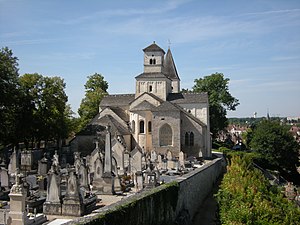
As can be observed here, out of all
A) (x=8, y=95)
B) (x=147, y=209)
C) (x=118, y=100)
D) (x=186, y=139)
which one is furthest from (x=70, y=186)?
(x=118, y=100)

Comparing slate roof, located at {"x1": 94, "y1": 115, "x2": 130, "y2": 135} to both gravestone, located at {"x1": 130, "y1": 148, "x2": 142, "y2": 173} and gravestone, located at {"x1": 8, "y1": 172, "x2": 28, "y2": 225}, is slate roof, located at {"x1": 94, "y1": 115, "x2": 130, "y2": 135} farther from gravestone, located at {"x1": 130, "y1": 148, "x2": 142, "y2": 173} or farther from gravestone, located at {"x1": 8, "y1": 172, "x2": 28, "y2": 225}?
gravestone, located at {"x1": 8, "y1": 172, "x2": 28, "y2": 225}

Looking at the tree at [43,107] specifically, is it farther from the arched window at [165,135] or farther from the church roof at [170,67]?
the church roof at [170,67]

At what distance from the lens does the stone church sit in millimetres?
38531

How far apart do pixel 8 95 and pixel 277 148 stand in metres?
32.7

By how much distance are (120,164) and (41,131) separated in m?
13.4

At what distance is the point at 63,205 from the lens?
46.0ft

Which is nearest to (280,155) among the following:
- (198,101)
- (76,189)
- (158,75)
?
(198,101)

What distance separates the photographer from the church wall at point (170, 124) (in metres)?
38.1

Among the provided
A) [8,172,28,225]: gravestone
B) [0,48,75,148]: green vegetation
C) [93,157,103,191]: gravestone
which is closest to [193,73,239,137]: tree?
[0,48,75,148]: green vegetation

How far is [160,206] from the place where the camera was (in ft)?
44.9

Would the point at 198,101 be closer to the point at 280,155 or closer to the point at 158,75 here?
the point at 158,75

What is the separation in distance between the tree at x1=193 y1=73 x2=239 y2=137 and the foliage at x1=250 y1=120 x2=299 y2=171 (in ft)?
27.1

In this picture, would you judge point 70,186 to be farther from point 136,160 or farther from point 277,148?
point 277,148

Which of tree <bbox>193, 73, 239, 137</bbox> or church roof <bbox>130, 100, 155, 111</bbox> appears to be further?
tree <bbox>193, 73, 239, 137</bbox>
